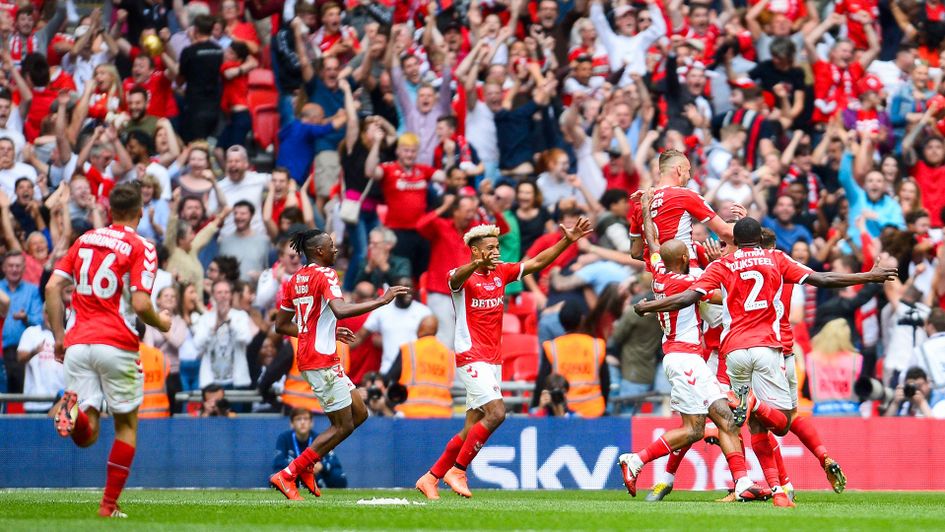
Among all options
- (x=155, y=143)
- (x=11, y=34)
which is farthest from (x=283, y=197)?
(x=11, y=34)

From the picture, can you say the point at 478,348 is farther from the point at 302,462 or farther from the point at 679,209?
the point at 679,209

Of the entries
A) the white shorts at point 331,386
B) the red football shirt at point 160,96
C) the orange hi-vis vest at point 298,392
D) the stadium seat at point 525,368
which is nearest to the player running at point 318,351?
the white shorts at point 331,386

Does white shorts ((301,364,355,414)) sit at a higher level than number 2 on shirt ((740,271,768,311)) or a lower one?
lower

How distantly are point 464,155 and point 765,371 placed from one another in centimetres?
906

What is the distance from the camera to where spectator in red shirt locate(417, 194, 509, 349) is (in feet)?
68.2

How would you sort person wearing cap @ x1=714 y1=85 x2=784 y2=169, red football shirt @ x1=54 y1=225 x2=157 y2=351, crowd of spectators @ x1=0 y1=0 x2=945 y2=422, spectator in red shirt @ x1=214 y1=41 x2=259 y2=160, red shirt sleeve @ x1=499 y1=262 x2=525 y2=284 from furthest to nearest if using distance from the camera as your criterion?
spectator in red shirt @ x1=214 y1=41 x2=259 y2=160, person wearing cap @ x1=714 y1=85 x2=784 y2=169, crowd of spectators @ x1=0 y1=0 x2=945 y2=422, red shirt sleeve @ x1=499 y1=262 x2=525 y2=284, red football shirt @ x1=54 y1=225 x2=157 y2=351

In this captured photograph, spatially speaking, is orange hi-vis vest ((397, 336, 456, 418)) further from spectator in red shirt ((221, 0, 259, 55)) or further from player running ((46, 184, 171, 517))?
spectator in red shirt ((221, 0, 259, 55))

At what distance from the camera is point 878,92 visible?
23.4m

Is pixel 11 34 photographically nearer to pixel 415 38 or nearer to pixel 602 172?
pixel 415 38

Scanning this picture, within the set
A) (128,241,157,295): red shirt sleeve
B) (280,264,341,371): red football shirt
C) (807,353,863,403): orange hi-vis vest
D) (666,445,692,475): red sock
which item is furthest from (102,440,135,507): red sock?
(807,353,863,403): orange hi-vis vest

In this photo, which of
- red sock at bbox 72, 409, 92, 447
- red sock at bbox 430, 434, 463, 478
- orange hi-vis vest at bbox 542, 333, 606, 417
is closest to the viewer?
red sock at bbox 72, 409, 92, 447

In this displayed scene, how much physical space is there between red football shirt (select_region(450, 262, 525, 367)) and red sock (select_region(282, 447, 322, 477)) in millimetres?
1573

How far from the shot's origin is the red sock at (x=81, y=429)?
38.9 ft

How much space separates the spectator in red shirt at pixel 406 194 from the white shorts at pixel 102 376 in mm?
9478
